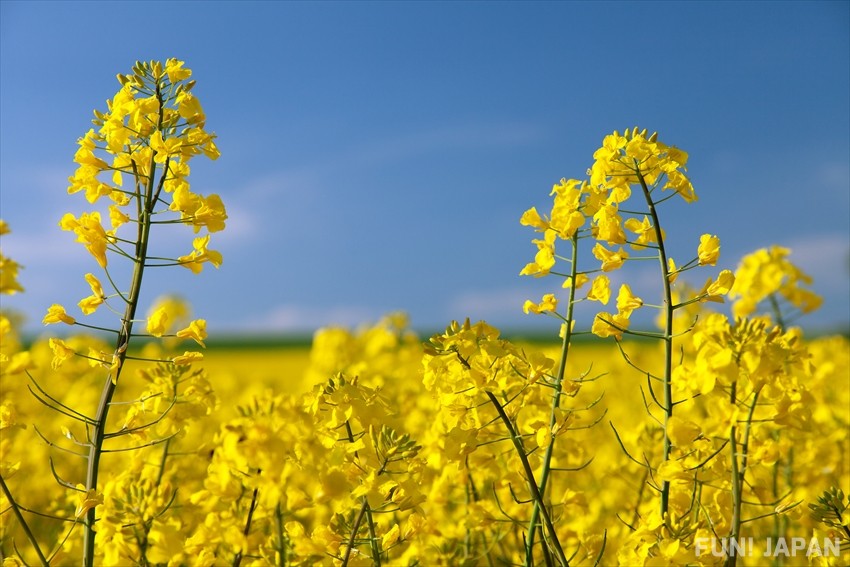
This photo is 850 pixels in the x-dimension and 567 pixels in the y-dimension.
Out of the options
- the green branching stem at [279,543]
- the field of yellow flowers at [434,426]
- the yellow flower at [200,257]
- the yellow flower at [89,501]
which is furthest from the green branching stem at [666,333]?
the yellow flower at [89,501]

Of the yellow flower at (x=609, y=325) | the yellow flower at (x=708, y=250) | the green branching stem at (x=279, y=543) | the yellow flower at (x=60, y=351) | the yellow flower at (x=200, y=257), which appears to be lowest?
the green branching stem at (x=279, y=543)

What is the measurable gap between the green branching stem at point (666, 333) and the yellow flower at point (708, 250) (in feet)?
0.46

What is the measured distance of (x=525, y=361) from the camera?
230 centimetres

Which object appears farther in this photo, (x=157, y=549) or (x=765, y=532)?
(x=765, y=532)

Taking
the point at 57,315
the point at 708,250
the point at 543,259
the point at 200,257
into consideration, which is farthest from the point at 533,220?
the point at 57,315

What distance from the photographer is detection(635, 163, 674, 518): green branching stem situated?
2.21 meters

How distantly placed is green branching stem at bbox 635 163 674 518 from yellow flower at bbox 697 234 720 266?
0.46 ft

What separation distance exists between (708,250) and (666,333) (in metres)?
0.36

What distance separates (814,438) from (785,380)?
269 centimetres

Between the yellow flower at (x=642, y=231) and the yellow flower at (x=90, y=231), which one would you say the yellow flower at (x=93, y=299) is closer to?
the yellow flower at (x=90, y=231)

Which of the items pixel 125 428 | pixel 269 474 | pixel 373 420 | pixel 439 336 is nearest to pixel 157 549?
pixel 125 428

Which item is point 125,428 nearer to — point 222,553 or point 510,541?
point 222,553

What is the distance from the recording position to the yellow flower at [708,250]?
2.42 meters

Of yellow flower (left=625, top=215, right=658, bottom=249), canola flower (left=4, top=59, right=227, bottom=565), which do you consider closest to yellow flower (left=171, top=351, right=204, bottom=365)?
canola flower (left=4, top=59, right=227, bottom=565)
